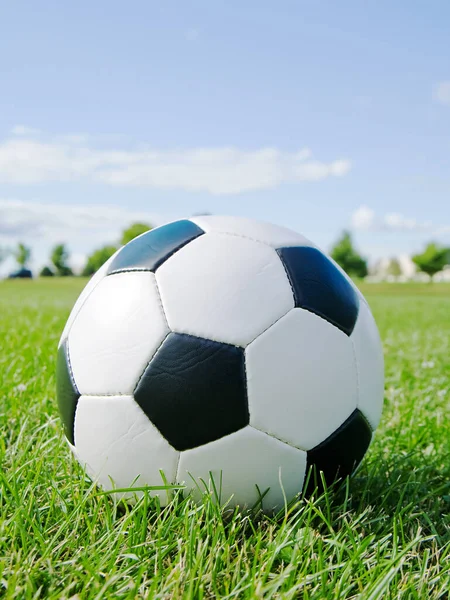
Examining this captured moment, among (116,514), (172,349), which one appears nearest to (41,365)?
(116,514)

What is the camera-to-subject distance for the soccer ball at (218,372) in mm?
1900

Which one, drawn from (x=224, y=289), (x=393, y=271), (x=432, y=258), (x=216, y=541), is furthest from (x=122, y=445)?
(x=393, y=271)

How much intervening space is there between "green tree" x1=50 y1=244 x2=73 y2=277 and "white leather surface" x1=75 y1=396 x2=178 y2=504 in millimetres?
82111

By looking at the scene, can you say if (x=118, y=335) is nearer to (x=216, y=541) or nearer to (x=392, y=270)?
(x=216, y=541)

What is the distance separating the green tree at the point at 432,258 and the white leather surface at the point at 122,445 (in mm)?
71776

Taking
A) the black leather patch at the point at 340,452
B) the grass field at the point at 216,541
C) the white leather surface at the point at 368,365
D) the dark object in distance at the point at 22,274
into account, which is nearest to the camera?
the grass field at the point at 216,541

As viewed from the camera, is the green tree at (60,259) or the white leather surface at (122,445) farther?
the green tree at (60,259)

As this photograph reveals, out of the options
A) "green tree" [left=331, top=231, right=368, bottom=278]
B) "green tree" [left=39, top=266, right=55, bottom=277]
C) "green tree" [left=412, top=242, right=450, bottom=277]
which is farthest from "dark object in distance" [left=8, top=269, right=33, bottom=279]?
"green tree" [left=412, top=242, right=450, bottom=277]

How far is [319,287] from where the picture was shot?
7.02 ft

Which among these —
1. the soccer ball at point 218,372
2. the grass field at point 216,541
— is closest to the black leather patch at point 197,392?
the soccer ball at point 218,372

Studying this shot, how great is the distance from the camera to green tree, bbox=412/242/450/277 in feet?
226

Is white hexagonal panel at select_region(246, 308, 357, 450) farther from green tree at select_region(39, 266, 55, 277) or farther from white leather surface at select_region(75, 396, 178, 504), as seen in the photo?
green tree at select_region(39, 266, 55, 277)

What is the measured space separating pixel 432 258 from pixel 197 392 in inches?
2831

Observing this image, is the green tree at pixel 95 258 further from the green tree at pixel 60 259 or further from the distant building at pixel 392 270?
the distant building at pixel 392 270
